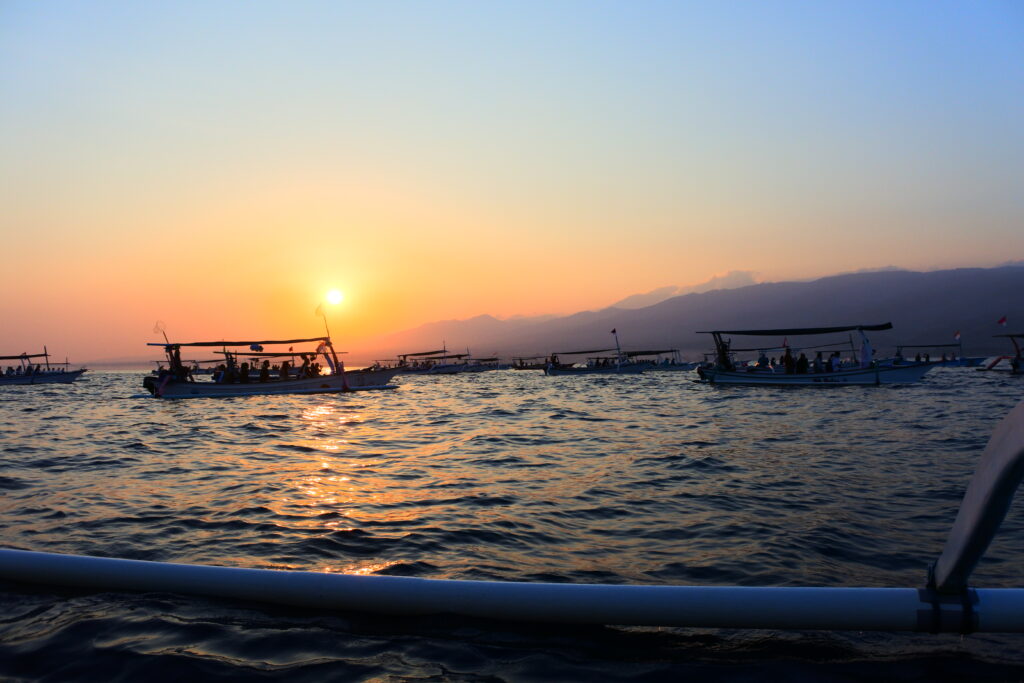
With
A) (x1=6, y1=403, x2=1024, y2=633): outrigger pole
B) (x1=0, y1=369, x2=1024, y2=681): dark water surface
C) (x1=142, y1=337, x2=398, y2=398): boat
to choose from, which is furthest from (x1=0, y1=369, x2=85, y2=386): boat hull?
(x1=6, y1=403, x2=1024, y2=633): outrigger pole

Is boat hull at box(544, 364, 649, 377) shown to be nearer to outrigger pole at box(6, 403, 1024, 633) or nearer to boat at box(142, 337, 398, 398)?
boat at box(142, 337, 398, 398)

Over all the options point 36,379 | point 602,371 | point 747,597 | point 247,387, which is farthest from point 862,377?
point 36,379

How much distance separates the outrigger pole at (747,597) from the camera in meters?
2.82

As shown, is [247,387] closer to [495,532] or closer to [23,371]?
[495,532]

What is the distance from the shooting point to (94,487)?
1138 centimetres

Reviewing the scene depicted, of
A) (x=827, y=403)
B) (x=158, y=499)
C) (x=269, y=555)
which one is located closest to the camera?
(x=269, y=555)

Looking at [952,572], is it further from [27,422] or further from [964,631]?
[27,422]

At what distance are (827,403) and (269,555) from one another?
27671mm

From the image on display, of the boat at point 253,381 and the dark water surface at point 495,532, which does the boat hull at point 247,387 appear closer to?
the boat at point 253,381

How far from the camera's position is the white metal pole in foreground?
3279mm

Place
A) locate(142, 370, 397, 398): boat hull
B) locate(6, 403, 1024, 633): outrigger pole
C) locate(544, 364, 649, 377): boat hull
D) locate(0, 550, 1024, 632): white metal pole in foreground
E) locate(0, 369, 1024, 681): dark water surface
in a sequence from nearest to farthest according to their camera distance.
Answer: locate(6, 403, 1024, 633): outrigger pole
locate(0, 550, 1024, 632): white metal pole in foreground
locate(0, 369, 1024, 681): dark water surface
locate(142, 370, 397, 398): boat hull
locate(544, 364, 649, 377): boat hull

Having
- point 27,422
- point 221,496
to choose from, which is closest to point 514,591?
point 221,496

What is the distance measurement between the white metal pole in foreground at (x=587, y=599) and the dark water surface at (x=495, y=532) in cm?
36

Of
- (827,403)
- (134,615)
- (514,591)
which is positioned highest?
(514,591)
